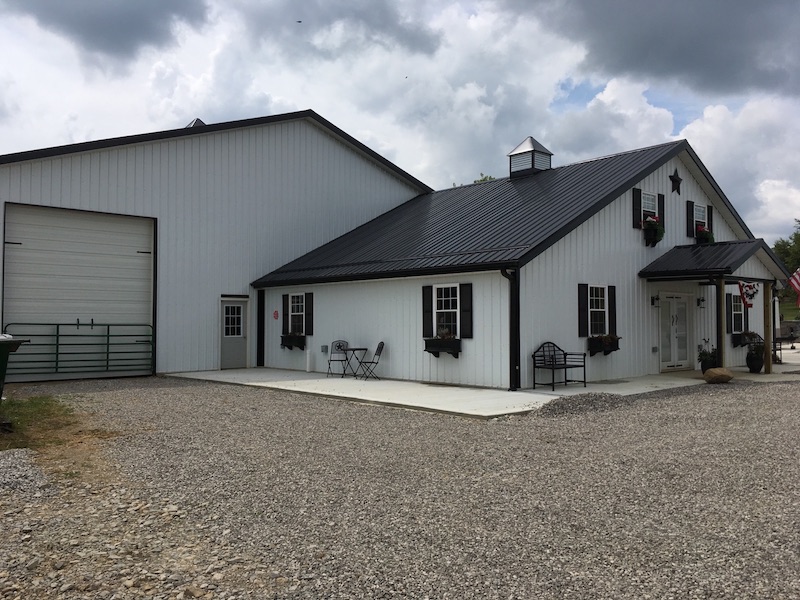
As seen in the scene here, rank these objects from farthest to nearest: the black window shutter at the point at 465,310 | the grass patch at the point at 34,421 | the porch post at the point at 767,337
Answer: the porch post at the point at 767,337, the black window shutter at the point at 465,310, the grass patch at the point at 34,421

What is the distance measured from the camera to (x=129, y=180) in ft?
55.8

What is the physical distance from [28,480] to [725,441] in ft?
23.1

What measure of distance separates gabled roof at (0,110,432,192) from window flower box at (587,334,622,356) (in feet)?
36.2

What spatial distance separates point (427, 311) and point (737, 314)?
31.3ft

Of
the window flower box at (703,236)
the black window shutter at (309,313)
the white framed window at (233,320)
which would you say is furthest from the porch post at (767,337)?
the white framed window at (233,320)

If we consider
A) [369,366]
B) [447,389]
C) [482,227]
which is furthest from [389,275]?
[447,389]

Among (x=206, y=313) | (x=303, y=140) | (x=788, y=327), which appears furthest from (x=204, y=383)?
(x=788, y=327)

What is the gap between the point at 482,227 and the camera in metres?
15.6

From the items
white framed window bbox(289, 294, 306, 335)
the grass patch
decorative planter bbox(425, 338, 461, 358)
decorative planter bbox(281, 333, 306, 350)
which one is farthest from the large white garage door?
decorative planter bbox(425, 338, 461, 358)

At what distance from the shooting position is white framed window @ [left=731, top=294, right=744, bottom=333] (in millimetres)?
18484

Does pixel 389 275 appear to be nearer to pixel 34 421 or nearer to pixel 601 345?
pixel 601 345

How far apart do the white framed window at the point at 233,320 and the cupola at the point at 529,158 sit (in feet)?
28.8

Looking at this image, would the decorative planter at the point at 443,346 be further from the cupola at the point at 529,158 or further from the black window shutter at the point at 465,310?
the cupola at the point at 529,158

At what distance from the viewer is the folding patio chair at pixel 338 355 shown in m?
16.0
